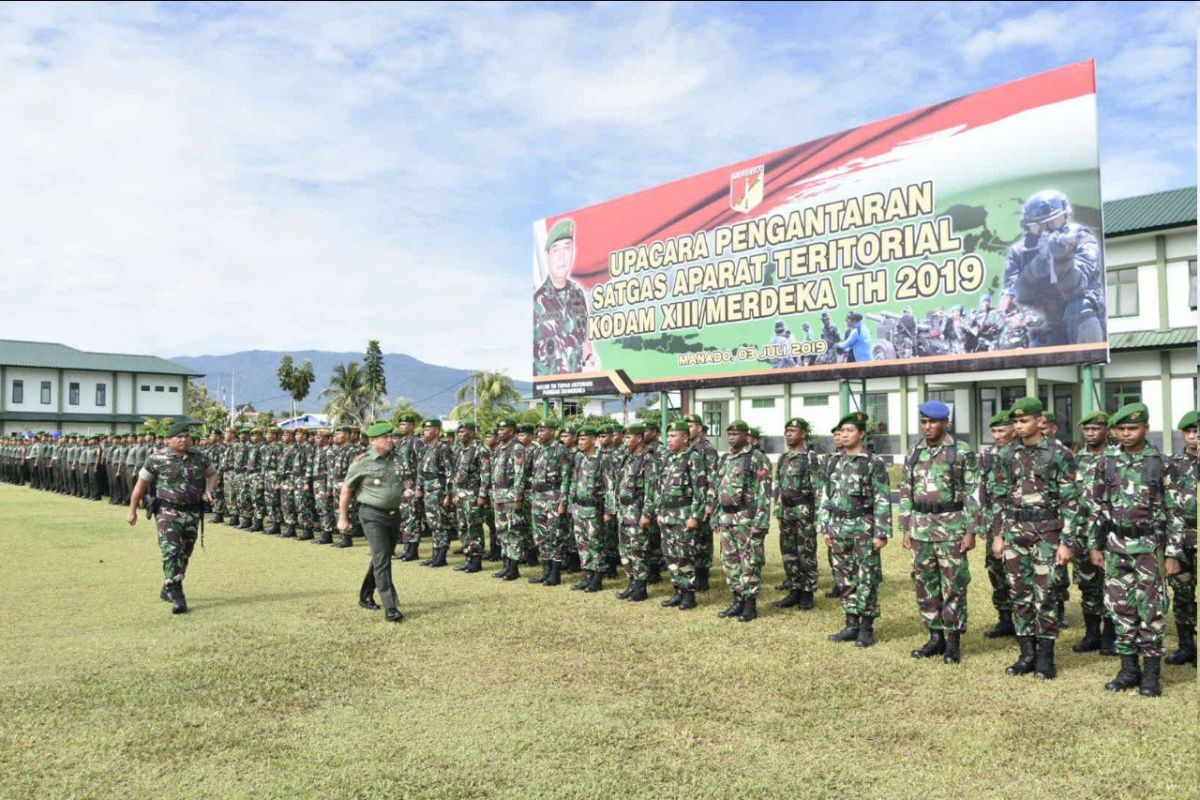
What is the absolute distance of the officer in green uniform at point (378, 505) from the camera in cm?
746

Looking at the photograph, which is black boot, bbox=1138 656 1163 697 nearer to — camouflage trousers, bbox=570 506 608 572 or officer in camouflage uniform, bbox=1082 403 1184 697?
officer in camouflage uniform, bbox=1082 403 1184 697

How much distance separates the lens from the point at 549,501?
9.40m

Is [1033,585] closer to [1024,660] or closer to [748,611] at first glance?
[1024,660]

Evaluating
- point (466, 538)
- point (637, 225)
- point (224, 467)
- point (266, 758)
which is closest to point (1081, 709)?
point (266, 758)

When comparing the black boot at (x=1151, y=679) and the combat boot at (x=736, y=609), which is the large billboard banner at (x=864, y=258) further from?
the black boot at (x=1151, y=679)

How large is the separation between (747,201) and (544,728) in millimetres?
16507

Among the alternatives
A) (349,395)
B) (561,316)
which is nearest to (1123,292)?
(561,316)

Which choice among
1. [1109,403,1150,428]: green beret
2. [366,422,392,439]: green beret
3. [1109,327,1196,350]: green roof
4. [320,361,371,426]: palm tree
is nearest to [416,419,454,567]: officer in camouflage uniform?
[366,422,392,439]: green beret

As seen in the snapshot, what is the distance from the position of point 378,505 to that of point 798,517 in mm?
3941

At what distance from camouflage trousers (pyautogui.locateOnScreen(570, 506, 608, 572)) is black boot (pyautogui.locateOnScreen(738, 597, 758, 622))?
185 centimetres

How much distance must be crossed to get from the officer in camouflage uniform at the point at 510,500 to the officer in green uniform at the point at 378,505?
80.5 inches

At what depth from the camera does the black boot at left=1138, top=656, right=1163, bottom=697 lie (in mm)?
5117

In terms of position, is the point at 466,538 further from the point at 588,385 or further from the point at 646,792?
the point at 588,385

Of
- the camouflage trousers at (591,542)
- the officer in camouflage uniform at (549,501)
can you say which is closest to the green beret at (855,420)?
the camouflage trousers at (591,542)
